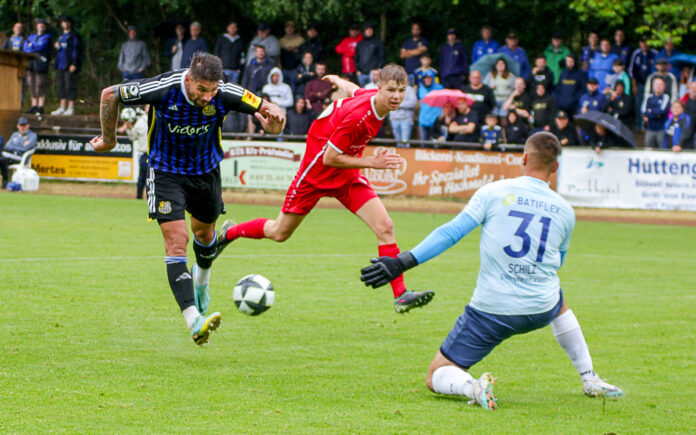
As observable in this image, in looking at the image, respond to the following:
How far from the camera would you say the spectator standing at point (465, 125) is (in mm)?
21703

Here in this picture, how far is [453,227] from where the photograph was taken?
537 centimetres

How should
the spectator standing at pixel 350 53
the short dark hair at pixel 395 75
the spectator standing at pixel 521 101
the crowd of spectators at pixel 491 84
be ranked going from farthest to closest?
the spectator standing at pixel 350 53 → the spectator standing at pixel 521 101 → the crowd of spectators at pixel 491 84 → the short dark hair at pixel 395 75

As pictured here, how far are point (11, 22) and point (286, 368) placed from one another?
2780cm

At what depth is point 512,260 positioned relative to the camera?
18.4 ft

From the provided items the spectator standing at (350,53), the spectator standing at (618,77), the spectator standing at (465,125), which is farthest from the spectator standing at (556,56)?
the spectator standing at (350,53)

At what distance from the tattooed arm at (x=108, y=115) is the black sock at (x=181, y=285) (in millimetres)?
1125

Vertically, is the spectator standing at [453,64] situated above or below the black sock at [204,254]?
above

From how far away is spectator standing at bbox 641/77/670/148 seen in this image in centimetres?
2091

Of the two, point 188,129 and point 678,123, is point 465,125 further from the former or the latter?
point 188,129

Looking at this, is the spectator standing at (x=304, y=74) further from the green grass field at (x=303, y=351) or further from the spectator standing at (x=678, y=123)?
the green grass field at (x=303, y=351)

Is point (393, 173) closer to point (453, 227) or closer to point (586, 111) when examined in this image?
point (586, 111)

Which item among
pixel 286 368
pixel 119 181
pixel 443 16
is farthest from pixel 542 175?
pixel 443 16

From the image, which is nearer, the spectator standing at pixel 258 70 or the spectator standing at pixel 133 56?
the spectator standing at pixel 258 70

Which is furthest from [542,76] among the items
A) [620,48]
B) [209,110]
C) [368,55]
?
[209,110]
